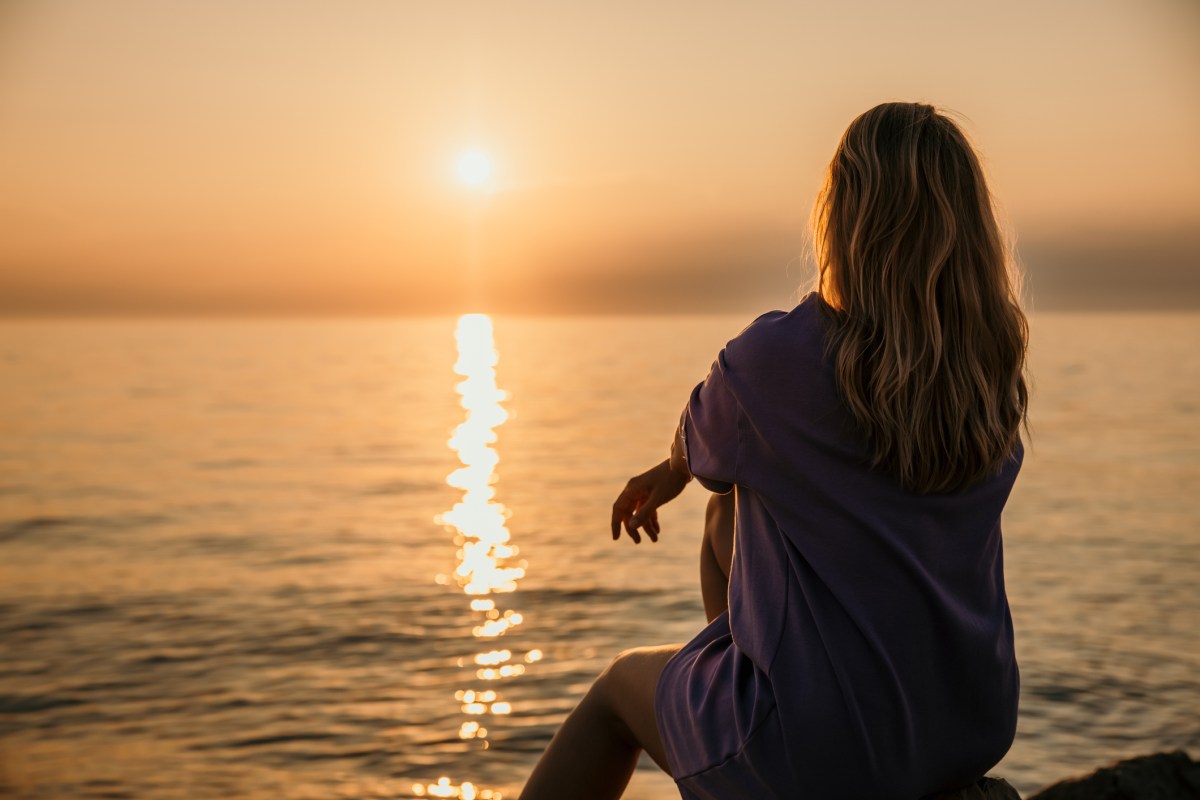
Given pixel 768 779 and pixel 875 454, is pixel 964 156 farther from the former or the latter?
pixel 768 779

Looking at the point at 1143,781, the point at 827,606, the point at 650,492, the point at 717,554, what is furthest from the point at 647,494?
the point at 1143,781

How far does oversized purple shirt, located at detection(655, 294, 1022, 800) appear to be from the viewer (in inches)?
78.2

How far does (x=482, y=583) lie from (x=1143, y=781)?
7818 mm

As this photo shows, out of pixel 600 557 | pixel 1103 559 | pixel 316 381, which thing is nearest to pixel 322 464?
pixel 600 557

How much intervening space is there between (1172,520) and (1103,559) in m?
2.58

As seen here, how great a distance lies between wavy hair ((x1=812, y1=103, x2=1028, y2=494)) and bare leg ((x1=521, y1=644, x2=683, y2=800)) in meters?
0.73

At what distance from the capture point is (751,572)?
2.10 metres

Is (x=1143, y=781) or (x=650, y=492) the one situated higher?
(x=650, y=492)

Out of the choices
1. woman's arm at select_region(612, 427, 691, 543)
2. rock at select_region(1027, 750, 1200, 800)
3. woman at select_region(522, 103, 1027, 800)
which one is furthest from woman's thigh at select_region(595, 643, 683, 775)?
rock at select_region(1027, 750, 1200, 800)

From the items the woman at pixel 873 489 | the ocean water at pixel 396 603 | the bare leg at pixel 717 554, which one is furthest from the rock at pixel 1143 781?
the ocean water at pixel 396 603

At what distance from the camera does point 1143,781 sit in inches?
77.6

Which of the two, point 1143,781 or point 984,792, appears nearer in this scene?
point 1143,781

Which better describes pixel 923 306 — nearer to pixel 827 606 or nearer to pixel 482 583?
pixel 827 606

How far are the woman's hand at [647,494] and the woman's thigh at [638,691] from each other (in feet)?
1.01
